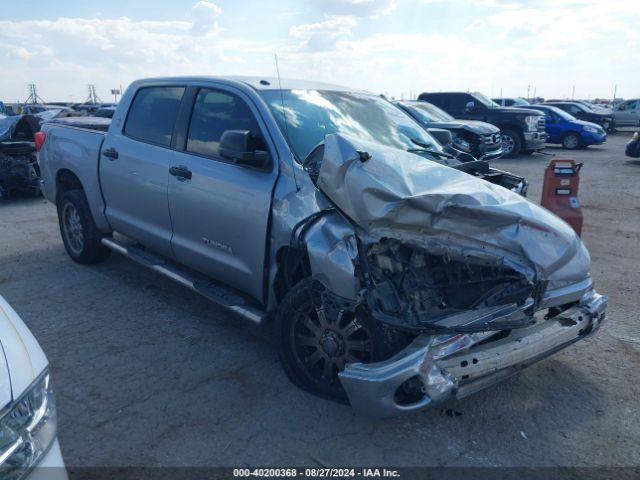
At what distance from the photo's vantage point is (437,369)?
9.01 ft

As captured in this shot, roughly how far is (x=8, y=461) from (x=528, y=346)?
2.51m

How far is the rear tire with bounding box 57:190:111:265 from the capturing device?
5707mm

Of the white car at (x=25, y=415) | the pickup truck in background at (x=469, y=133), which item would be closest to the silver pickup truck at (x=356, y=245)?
the white car at (x=25, y=415)

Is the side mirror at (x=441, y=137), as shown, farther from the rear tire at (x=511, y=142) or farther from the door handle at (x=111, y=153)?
the rear tire at (x=511, y=142)

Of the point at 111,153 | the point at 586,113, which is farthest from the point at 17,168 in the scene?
the point at 586,113

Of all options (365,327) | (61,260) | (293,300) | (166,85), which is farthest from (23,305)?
(365,327)

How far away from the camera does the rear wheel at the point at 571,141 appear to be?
1959cm

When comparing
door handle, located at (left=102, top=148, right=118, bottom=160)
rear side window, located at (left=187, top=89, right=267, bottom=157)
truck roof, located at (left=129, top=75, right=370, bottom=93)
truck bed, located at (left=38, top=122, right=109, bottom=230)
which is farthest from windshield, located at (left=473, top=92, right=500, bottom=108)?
rear side window, located at (left=187, top=89, right=267, bottom=157)

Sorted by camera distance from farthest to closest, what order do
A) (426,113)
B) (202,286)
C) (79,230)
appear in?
(426,113)
(79,230)
(202,286)

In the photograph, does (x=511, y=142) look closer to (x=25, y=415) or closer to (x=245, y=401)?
(x=245, y=401)

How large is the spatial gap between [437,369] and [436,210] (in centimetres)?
82

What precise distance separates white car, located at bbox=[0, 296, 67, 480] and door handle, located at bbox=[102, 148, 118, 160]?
3.18 meters

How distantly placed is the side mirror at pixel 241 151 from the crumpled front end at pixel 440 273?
65 cm

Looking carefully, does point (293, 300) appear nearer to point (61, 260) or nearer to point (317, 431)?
point (317, 431)
